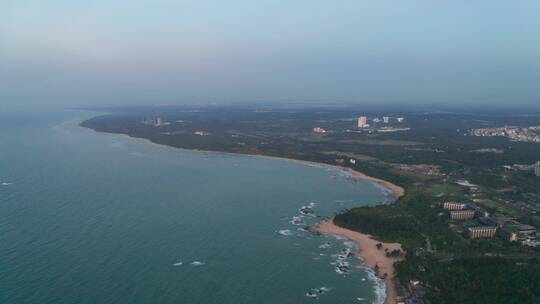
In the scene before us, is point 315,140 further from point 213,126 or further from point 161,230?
point 161,230

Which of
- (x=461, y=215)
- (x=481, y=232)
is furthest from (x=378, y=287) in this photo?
(x=461, y=215)

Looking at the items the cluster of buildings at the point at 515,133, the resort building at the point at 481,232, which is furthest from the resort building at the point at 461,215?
the cluster of buildings at the point at 515,133

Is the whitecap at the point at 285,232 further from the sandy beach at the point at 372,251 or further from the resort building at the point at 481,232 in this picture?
the resort building at the point at 481,232

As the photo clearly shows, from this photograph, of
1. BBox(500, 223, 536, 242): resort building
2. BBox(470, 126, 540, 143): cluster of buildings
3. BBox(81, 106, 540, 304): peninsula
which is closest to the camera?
BBox(81, 106, 540, 304): peninsula

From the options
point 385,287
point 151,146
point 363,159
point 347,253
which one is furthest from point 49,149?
point 385,287

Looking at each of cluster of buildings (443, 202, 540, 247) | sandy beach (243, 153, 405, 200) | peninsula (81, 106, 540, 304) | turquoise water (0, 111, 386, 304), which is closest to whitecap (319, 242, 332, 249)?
turquoise water (0, 111, 386, 304)

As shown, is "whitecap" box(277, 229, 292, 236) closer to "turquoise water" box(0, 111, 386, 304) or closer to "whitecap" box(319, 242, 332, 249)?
"turquoise water" box(0, 111, 386, 304)
